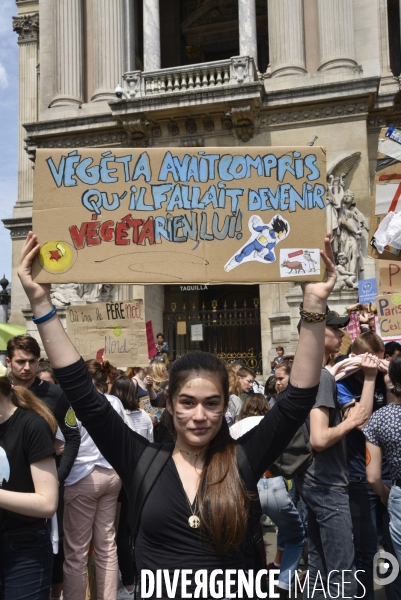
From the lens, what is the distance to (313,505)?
409 centimetres

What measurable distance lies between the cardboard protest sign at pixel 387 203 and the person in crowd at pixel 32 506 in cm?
347

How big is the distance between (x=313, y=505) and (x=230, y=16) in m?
22.4

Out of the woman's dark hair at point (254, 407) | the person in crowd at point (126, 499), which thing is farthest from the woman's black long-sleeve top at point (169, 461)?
the person in crowd at point (126, 499)

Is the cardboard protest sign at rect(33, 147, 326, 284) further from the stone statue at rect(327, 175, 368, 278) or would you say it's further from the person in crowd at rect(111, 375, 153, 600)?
the stone statue at rect(327, 175, 368, 278)

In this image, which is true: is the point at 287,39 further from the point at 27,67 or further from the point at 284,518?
the point at 284,518

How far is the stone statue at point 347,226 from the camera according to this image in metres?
15.2

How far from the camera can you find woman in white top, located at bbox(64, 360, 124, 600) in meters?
4.66

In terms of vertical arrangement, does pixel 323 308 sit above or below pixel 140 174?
below

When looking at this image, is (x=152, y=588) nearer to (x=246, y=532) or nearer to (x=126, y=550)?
(x=246, y=532)

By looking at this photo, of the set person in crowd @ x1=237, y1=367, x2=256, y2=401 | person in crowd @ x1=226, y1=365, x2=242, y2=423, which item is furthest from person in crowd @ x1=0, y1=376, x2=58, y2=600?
person in crowd @ x1=237, y1=367, x2=256, y2=401

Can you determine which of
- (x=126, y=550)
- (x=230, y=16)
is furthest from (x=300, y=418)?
(x=230, y=16)

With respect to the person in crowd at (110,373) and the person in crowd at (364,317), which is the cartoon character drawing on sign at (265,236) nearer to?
the person in crowd at (110,373)

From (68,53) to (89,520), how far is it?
17326 millimetres

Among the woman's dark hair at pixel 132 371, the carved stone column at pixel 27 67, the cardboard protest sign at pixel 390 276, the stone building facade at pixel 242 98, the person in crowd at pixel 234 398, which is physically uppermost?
the carved stone column at pixel 27 67
